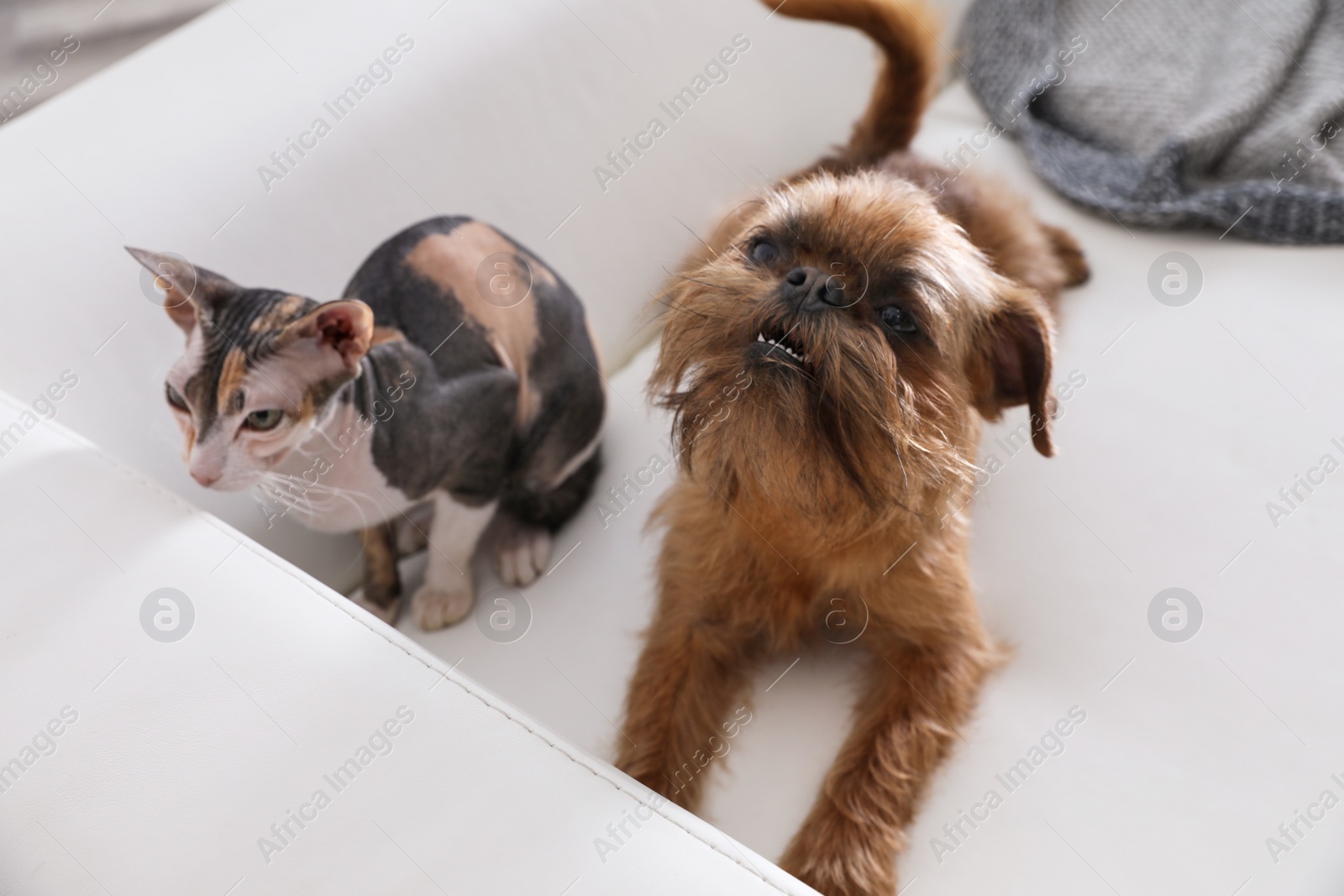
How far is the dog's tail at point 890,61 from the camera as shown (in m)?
1.88

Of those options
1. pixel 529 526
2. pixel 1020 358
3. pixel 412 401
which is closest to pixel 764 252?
pixel 1020 358

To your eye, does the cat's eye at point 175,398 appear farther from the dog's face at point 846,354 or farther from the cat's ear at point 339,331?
the dog's face at point 846,354

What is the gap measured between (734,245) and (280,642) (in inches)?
35.9

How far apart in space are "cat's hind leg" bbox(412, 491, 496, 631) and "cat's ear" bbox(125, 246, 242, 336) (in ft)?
1.67

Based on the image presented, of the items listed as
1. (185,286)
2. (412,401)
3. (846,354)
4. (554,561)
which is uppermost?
(185,286)

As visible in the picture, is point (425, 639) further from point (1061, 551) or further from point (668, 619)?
point (1061, 551)

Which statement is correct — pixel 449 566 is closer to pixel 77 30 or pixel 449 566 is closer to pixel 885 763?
pixel 885 763

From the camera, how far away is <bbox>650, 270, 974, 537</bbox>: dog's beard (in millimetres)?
1301

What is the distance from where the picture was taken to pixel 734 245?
5.16 feet

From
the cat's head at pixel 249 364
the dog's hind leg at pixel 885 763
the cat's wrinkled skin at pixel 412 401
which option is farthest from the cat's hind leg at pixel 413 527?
the dog's hind leg at pixel 885 763

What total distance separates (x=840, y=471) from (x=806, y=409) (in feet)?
0.36

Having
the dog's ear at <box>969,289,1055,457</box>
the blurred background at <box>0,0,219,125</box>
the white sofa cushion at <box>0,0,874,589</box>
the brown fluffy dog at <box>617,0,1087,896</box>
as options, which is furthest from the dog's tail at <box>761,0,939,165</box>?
the blurred background at <box>0,0,219,125</box>

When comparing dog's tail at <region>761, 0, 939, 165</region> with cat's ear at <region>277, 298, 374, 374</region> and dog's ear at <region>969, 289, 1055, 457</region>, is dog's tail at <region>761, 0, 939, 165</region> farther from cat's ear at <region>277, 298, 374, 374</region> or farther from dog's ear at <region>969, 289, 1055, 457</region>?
cat's ear at <region>277, 298, 374, 374</region>

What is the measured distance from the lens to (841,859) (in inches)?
56.2
